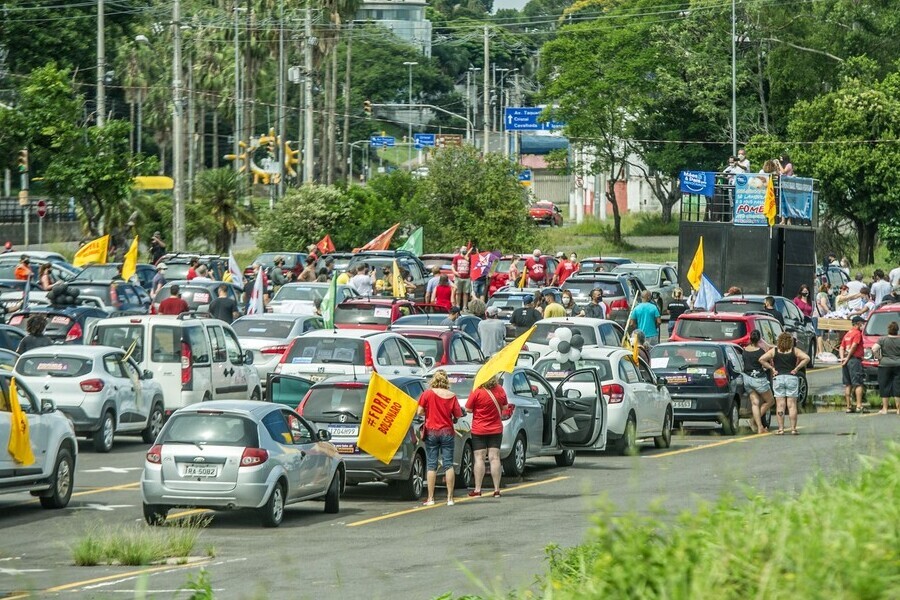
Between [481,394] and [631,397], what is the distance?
17.6 feet

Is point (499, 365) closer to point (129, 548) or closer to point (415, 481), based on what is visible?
point (415, 481)

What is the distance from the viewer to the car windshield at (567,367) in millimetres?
24500

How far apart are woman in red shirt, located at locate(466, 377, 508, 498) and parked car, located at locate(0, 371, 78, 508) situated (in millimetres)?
4733

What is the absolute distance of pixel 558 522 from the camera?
17688 mm

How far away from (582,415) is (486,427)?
12.3ft

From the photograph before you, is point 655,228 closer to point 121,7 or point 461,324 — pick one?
point 121,7

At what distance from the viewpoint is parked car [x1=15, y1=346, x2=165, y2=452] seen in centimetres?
2364

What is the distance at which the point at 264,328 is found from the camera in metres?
30.4

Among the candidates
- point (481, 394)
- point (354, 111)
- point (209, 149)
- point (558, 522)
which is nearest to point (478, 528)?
point (558, 522)

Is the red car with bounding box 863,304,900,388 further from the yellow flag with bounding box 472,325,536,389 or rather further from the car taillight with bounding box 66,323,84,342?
the car taillight with bounding box 66,323,84,342

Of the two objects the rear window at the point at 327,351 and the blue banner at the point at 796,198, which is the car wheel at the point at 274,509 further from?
the blue banner at the point at 796,198

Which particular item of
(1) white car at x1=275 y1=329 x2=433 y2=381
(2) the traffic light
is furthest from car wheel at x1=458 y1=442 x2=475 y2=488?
(2) the traffic light

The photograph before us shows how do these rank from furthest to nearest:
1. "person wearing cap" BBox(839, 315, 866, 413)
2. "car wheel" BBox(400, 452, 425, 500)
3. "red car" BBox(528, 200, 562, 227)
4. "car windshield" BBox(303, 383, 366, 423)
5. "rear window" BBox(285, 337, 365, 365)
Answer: "red car" BBox(528, 200, 562, 227) → "person wearing cap" BBox(839, 315, 866, 413) → "rear window" BBox(285, 337, 365, 365) → "car wheel" BBox(400, 452, 425, 500) → "car windshield" BBox(303, 383, 366, 423)

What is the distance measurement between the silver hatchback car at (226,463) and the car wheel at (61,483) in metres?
1.97
